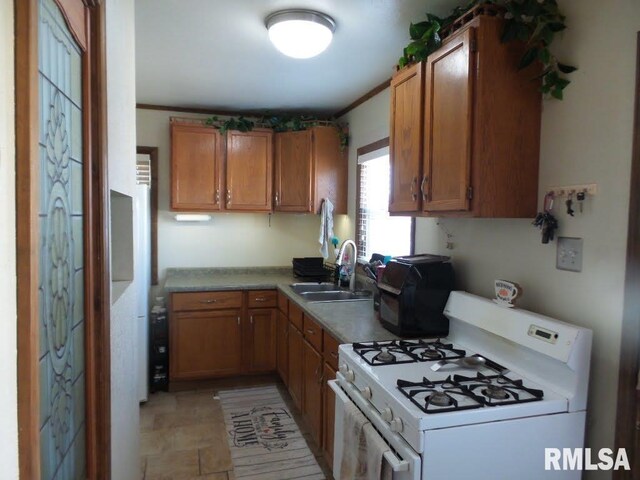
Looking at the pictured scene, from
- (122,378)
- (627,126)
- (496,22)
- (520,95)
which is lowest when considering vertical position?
(122,378)

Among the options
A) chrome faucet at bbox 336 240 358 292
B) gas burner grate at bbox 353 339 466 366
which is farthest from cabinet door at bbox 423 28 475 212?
chrome faucet at bbox 336 240 358 292

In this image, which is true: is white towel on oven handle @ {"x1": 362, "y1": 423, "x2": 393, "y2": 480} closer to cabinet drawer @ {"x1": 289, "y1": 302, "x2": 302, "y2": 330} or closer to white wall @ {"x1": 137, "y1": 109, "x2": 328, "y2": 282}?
cabinet drawer @ {"x1": 289, "y1": 302, "x2": 302, "y2": 330}

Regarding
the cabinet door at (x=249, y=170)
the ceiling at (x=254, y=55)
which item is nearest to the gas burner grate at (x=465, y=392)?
the ceiling at (x=254, y=55)

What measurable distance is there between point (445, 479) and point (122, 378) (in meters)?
1.17

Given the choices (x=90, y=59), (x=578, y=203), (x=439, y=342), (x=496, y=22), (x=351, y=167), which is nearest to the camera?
(x=90, y=59)

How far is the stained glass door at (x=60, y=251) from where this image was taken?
0.78m

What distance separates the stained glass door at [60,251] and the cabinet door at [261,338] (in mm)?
2656

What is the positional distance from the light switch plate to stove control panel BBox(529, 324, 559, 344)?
0.24 m

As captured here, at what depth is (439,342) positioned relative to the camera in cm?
207

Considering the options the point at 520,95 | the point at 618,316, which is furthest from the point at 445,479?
the point at 520,95

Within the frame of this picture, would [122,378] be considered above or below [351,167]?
below

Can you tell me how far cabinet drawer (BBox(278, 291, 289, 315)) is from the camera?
11.3 ft

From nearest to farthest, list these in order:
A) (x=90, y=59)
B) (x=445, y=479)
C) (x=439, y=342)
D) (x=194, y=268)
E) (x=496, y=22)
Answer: (x=90, y=59)
(x=445, y=479)
(x=496, y=22)
(x=439, y=342)
(x=194, y=268)

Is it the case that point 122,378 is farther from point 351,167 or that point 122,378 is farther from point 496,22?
point 351,167
